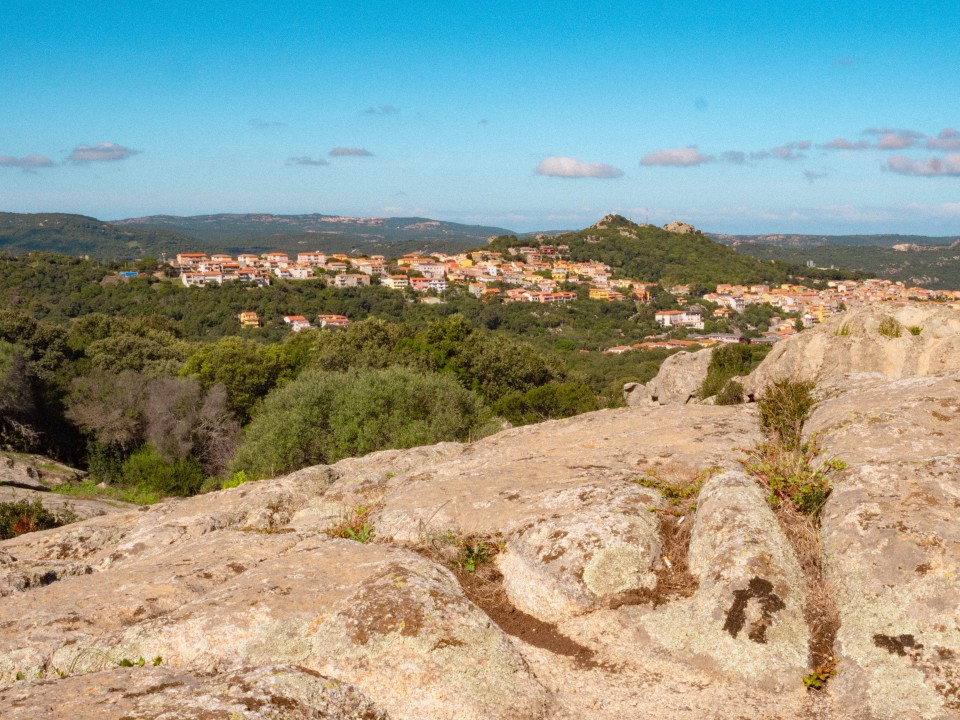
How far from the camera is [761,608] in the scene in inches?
201

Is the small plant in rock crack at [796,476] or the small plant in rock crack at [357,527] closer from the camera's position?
the small plant in rock crack at [796,476]

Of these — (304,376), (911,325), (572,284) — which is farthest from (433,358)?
(572,284)

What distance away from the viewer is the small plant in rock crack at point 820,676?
4.62 metres

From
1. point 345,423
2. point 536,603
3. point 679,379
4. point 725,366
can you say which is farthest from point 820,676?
point 679,379

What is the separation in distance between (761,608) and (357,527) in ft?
13.4

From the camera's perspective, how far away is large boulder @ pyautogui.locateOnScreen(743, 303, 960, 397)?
14.2 metres

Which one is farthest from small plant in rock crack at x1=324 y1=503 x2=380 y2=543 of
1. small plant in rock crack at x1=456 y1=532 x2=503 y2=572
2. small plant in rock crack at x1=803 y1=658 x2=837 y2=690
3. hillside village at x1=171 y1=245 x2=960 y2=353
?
hillside village at x1=171 y1=245 x2=960 y2=353

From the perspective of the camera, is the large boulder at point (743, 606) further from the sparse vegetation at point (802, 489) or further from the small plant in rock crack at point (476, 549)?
the small plant in rock crack at point (476, 549)

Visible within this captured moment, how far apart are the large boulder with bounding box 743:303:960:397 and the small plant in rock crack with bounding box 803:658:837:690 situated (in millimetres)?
9876

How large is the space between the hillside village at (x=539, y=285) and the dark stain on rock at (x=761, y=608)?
90139 mm

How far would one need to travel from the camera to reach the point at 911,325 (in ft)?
50.6

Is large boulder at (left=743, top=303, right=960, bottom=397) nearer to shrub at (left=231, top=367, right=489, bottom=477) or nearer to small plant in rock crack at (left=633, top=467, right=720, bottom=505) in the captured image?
small plant in rock crack at (left=633, top=467, right=720, bottom=505)

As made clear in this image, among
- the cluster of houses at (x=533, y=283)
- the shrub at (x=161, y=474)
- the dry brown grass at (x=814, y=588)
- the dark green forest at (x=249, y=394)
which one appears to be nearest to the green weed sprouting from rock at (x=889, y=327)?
the dark green forest at (x=249, y=394)

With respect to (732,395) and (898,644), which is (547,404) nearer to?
(732,395)
